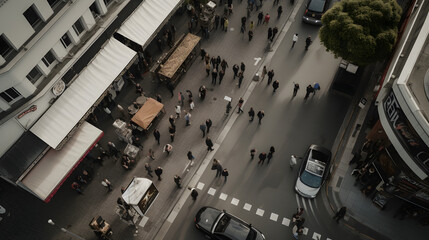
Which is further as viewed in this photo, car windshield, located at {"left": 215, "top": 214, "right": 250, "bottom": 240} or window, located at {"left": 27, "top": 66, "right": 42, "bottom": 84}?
car windshield, located at {"left": 215, "top": 214, "right": 250, "bottom": 240}

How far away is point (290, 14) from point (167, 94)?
50.6 ft

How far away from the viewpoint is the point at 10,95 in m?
19.6

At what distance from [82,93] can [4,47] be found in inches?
238

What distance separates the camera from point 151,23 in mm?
27359

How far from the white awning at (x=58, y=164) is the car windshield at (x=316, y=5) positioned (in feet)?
76.1

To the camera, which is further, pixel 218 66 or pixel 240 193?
pixel 218 66

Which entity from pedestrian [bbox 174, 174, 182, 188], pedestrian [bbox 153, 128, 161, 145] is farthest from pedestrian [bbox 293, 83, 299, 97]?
pedestrian [bbox 174, 174, 182, 188]

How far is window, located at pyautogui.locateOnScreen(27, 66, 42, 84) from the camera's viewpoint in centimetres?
2048

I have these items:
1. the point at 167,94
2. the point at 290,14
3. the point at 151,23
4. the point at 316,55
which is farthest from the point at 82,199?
the point at 290,14

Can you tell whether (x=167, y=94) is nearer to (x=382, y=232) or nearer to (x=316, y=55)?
(x=316, y=55)

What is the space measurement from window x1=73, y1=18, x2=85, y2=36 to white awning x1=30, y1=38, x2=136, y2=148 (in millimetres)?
2235

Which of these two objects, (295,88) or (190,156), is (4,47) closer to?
(190,156)

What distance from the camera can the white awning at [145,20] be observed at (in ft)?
86.4

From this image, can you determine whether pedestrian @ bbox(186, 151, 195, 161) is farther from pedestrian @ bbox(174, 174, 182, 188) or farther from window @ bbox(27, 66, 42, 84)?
window @ bbox(27, 66, 42, 84)
